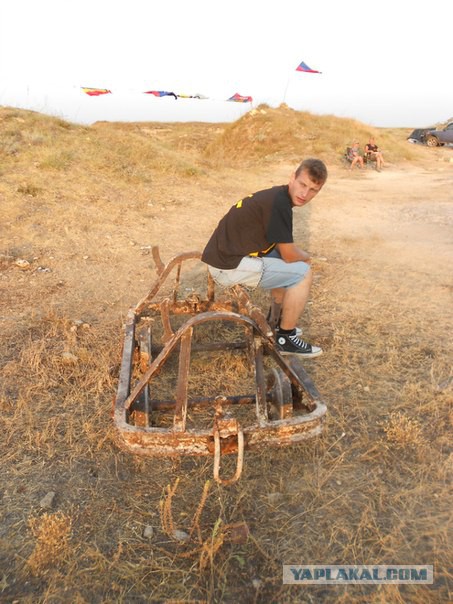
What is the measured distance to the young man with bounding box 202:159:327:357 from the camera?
3586 mm

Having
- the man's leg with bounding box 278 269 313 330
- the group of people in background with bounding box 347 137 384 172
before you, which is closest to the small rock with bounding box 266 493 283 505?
the man's leg with bounding box 278 269 313 330

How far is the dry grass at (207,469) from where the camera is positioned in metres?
2.24

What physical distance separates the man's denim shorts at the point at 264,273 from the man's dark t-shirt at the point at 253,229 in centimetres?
6

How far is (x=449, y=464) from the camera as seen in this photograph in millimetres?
2908

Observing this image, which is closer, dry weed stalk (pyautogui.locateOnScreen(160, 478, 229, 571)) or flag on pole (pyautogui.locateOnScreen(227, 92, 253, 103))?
dry weed stalk (pyautogui.locateOnScreen(160, 478, 229, 571))

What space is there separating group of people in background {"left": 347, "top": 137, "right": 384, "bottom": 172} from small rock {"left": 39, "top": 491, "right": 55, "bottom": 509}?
15.5 metres

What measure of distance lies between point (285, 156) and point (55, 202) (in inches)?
424

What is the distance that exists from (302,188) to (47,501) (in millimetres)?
2790

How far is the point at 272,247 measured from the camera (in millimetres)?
3865

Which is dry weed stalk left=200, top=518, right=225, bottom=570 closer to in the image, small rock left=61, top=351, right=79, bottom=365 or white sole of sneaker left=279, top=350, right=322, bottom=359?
white sole of sneaker left=279, top=350, right=322, bottom=359

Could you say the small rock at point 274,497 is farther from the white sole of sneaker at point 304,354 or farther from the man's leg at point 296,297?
the man's leg at point 296,297

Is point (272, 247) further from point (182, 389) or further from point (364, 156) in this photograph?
point (364, 156)

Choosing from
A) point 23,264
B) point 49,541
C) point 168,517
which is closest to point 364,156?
point 23,264

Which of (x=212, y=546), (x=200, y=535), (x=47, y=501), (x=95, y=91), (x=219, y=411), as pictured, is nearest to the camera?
A: (x=212, y=546)
